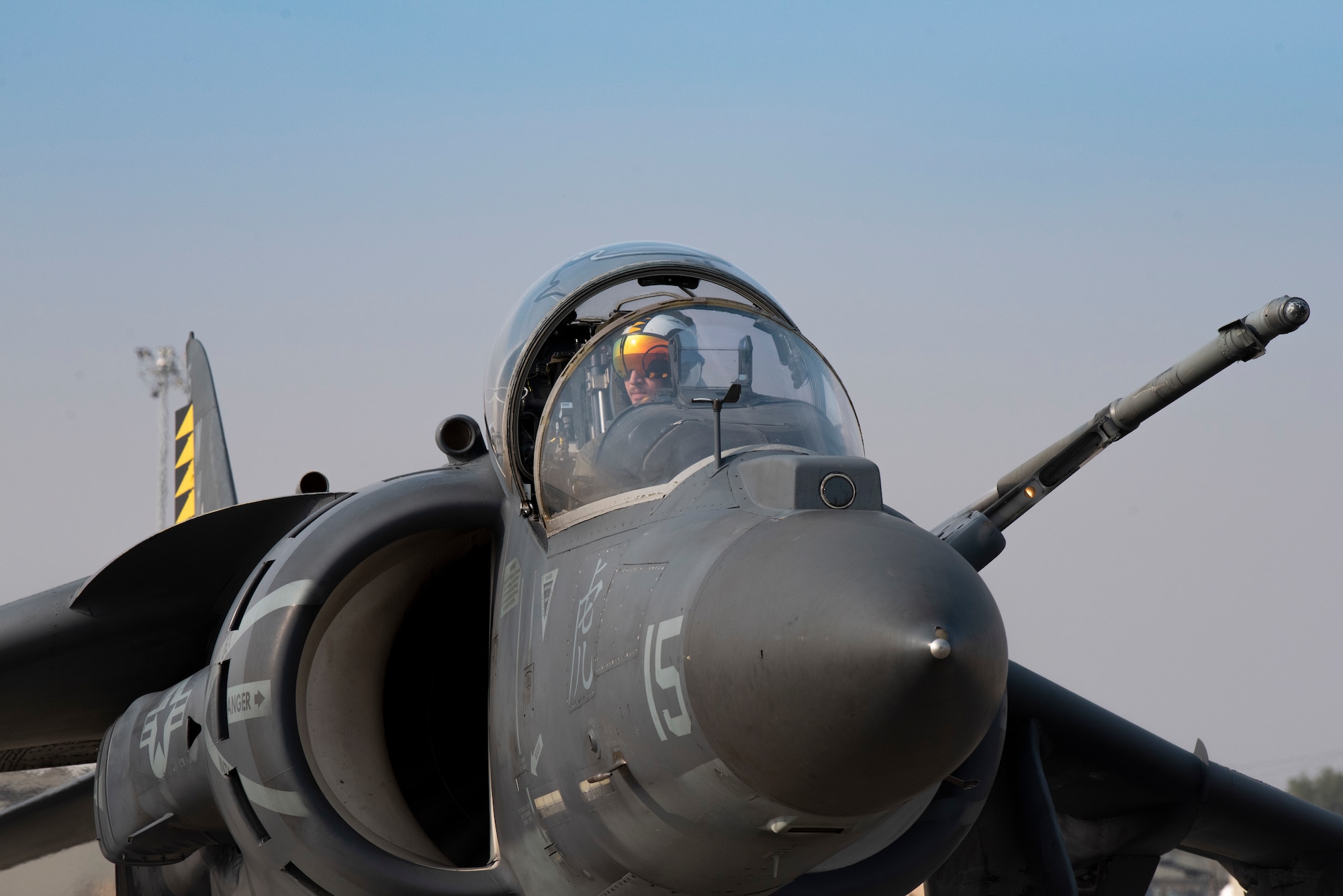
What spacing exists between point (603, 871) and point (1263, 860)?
503cm

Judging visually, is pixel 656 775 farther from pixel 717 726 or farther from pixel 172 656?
pixel 172 656

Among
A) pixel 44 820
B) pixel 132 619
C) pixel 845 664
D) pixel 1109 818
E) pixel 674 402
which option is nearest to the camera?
pixel 845 664

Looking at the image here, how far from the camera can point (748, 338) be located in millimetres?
4371

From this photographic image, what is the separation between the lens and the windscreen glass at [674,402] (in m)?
3.98

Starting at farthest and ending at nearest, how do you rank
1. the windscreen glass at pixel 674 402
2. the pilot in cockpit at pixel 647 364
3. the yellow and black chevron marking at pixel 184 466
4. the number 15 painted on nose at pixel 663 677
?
the yellow and black chevron marking at pixel 184 466
the pilot in cockpit at pixel 647 364
the windscreen glass at pixel 674 402
the number 15 painted on nose at pixel 663 677

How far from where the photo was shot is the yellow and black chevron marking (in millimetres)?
12000

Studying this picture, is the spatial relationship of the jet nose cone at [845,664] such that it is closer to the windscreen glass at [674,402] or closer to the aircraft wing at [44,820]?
the windscreen glass at [674,402]

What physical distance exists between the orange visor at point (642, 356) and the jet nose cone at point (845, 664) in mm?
1314

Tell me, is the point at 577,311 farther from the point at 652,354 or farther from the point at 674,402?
the point at 674,402

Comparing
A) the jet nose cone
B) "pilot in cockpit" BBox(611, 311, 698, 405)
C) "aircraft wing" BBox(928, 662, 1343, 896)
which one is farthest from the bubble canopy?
"aircraft wing" BBox(928, 662, 1343, 896)

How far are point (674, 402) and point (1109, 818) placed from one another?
4.14 metres

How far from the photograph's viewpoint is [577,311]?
15.6ft

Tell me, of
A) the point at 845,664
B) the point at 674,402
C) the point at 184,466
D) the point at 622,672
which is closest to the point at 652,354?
the point at 674,402

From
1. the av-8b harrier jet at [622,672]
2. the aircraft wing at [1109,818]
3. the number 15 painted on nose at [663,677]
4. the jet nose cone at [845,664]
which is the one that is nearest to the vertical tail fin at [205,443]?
the av-8b harrier jet at [622,672]
